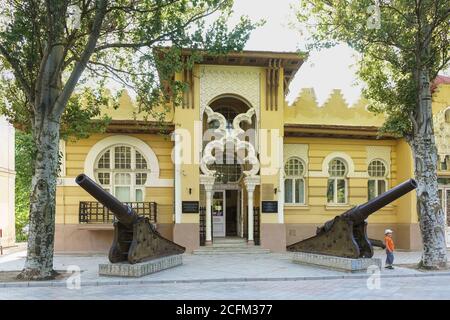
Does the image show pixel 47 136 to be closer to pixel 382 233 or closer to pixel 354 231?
pixel 354 231

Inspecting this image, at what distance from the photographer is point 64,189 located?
20.3 m

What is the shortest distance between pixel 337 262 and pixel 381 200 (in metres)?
2.28

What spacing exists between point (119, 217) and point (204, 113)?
8325 mm

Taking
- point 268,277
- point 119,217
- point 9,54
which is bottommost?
point 268,277

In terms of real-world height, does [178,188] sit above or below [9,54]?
below

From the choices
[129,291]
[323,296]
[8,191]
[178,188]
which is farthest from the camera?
[8,191]

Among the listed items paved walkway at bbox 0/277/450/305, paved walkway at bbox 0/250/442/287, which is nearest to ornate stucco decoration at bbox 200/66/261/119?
paved walkway at bbox 0/250/442/287

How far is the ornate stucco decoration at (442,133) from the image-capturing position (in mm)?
21922

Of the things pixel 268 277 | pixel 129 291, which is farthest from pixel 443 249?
pixel 129 291

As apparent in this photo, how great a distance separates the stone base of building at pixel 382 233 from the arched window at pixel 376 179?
5.00ft

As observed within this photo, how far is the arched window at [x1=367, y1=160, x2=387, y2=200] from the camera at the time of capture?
2289 cm

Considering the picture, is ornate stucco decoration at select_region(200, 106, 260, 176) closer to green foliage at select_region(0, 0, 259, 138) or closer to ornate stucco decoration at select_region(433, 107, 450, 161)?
green foliage at select_region(0, 0, 259, 138)

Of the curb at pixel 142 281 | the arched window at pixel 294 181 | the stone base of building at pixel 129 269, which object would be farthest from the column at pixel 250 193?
the curb at pixel 142 281

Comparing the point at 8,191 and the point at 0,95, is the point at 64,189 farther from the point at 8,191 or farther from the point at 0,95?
the point at 8,191
